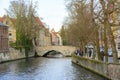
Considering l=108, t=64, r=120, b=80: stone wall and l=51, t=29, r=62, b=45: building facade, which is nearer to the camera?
l=108, t=64, r=120, b=80: stone wall

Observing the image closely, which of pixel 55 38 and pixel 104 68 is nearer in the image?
pixel 104 68

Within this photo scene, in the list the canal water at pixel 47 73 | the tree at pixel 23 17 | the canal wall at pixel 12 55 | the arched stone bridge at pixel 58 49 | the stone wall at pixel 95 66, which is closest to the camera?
the stone wall at pixel 95 66

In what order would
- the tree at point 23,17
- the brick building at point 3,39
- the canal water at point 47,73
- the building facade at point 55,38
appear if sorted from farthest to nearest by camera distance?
the building facade at point 55,38 → the tree at point 23,17 → the brick building at point 3,39 → the canal water at point 47,73

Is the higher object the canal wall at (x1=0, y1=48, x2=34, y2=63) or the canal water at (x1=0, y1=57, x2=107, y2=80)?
the canal wall at (x1=0, y1=48, x2=34, y2=63)

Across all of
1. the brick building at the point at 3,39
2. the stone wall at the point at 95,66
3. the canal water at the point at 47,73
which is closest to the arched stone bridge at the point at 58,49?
the brick building at the point at 3,39

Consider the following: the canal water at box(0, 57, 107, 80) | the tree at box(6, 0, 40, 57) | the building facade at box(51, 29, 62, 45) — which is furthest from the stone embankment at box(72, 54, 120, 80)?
the building facade at box(51, 29, 62, 45)

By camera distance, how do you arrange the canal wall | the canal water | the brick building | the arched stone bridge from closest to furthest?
the canal water, the canal wall, the brick building, the arched stone bridge

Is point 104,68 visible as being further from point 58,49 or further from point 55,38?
point 55,38

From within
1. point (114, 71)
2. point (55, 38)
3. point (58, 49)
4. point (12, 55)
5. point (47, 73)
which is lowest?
point (47, 73)

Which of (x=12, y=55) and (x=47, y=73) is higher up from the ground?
(x=12, y=55)

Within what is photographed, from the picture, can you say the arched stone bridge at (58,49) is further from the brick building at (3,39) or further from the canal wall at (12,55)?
the brick building at (3,39)

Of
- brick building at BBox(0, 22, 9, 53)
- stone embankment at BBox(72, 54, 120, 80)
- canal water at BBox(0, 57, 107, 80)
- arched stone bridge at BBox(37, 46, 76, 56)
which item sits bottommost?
canal water at BBox(0, 57, 107, 80)

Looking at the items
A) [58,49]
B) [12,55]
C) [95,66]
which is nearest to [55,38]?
[58,49]

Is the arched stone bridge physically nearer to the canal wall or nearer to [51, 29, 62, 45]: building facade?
the canal wall
